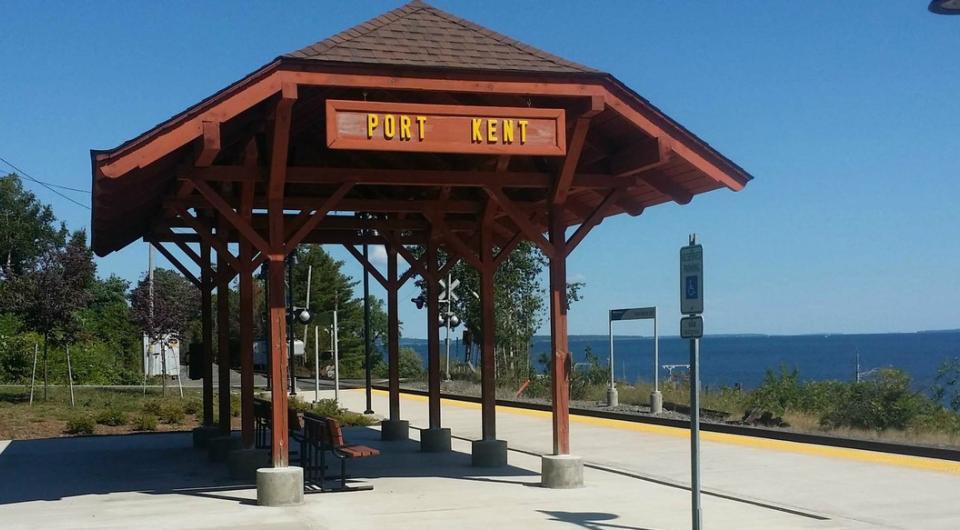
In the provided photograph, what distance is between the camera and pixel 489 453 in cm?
1393

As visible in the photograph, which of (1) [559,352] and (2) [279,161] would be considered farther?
(1) [559,352]

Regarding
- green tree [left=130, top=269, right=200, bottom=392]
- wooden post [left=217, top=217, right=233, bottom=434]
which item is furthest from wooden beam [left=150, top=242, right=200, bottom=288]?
green tree [left=130, top=269, right=200, bottom=392]

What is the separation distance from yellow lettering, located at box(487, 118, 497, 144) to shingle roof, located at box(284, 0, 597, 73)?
532mm

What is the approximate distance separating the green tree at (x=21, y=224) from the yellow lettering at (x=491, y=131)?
Answer: 7216cm

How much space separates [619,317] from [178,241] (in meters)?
12.5

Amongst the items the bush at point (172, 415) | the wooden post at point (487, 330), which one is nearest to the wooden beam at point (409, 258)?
the wooden post at point (487, 330)

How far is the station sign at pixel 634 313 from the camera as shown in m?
25.4

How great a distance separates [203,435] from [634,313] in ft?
39.0

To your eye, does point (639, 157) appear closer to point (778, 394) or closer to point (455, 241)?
point (455, 241)

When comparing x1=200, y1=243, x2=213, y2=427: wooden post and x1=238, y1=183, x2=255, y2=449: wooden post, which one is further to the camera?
x1=200, y1=243, x2=213, y2=427: wooden post

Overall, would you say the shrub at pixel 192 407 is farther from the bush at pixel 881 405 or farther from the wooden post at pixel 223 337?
the bush at pixel 881 405

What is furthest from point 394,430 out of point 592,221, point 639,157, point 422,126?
point 422,126

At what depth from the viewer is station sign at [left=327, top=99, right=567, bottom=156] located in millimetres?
10484

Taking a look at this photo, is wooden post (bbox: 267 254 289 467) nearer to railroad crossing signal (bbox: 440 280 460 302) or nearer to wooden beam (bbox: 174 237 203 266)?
wooden beam (bbox: 174 237 203 266)
